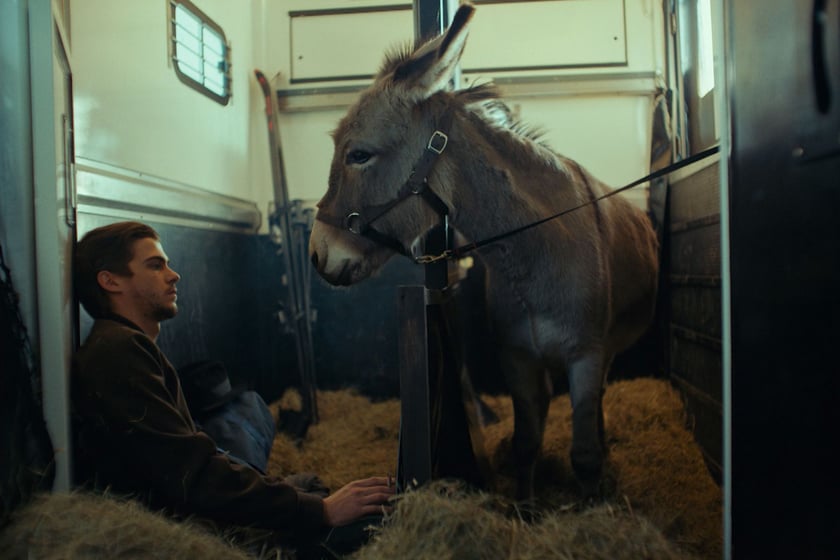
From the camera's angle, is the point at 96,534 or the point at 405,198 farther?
the point at 405,198

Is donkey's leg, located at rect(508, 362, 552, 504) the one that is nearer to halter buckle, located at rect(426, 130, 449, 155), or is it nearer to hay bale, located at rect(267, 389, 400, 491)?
hay bale, located at rect(267, 389, 400, 491)

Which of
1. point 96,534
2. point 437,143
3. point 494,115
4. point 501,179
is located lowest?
point 96,534

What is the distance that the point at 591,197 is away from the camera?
1.95 meters

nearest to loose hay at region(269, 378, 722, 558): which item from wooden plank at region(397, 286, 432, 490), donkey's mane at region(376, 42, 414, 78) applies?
wooden plank at region(397, 286, 432, 490)

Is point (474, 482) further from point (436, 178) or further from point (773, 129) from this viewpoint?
point (773, 129)

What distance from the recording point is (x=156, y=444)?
1.48m

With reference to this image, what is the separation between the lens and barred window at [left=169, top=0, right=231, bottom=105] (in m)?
2.08

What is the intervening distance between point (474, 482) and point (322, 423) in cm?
93

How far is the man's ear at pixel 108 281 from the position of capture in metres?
1.66

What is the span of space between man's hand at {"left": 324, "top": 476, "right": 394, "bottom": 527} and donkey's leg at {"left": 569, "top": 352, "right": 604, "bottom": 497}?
60cm

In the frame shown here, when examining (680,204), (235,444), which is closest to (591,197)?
(680,204)

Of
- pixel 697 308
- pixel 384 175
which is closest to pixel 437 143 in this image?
pixel 384 175

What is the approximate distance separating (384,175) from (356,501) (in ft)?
3.32

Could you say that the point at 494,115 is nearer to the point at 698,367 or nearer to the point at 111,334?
the point at 698,367
